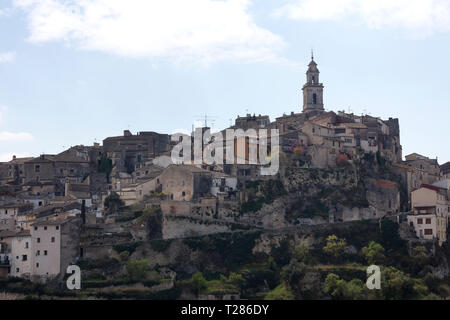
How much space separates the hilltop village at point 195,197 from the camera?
87.2 meters

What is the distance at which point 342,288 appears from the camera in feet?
272

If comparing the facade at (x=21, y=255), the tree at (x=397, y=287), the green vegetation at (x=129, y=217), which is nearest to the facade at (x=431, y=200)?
the tree at (x=397, y=287)

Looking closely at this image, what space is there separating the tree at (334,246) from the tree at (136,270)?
15.8 m

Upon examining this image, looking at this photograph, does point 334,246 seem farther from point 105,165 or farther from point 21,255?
point 105,165

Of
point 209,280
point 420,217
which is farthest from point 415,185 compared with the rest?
point 209,280

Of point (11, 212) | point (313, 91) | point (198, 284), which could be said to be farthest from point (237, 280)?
point (313, 91)

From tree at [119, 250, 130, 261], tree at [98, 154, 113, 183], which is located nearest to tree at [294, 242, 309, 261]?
tree at [119, 250, 130, 261]

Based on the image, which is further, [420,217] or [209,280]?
[420,217]

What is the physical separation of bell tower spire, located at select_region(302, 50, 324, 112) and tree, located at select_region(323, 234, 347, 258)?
98.0 ft

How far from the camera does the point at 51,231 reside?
8619 cm

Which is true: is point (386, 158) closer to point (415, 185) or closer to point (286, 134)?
point (415, 185)

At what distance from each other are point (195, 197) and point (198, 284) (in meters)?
10.7

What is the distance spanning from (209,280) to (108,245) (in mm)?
8627
